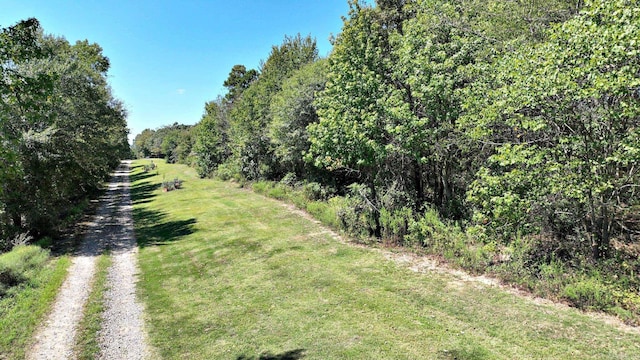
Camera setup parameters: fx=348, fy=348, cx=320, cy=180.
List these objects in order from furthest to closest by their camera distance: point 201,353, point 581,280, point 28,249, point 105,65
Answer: point 105,65 < point 28,249 < point 581,280 < point 201,353

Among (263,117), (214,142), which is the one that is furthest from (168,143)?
(263,117)

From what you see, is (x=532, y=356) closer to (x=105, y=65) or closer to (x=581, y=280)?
(x=581, y=280)

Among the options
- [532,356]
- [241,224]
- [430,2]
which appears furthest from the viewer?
[241,224]

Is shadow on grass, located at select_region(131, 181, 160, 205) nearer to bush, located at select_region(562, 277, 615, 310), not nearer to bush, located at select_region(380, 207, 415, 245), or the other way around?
bush, located at select_region(380, 207, 415, 245)

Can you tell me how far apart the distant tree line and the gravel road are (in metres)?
7.86

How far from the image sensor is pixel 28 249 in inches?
517

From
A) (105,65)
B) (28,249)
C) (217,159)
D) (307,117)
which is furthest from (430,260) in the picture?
(105,65)

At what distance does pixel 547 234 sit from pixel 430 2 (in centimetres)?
790

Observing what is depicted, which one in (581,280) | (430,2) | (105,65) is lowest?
(581,280)

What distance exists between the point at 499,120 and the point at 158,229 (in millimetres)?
16996

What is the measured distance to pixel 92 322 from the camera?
8.32m

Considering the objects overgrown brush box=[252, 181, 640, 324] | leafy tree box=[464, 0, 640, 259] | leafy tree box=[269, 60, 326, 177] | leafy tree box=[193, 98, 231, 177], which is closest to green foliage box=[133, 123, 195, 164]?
leafy tree box=[193, 98, 231, 177]

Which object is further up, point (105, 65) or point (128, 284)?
point (105, 65)

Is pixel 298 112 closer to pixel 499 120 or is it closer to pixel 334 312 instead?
pixel 499 120
